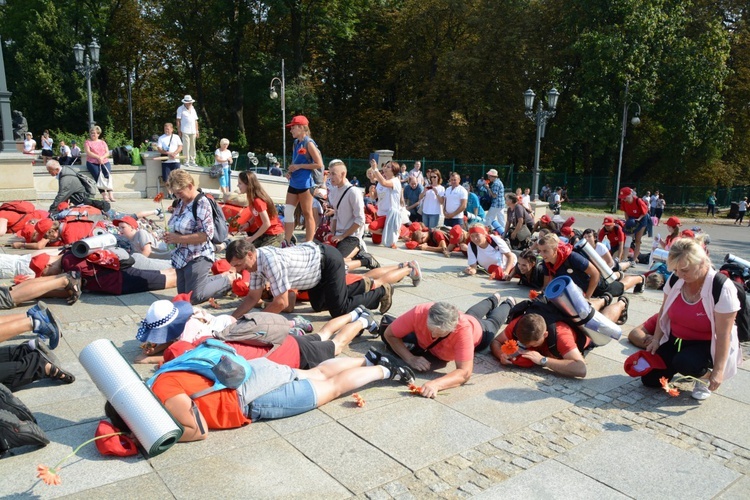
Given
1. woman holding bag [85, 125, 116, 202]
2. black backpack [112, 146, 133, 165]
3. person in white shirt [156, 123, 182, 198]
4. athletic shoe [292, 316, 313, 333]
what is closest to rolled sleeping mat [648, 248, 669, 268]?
athletic shoe [292, 316, 313, 333]

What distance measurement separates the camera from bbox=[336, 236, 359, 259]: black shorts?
8.32 metres

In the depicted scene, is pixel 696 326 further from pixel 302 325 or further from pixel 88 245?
pixel 88 245

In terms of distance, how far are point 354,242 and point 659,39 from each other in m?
30.6

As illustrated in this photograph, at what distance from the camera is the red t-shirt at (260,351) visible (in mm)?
4418

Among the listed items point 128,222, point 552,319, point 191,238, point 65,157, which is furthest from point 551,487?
point 65,157

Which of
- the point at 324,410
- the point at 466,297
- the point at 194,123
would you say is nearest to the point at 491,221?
the point at 466,297

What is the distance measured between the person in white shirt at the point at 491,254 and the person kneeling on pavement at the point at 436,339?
3.69 metres

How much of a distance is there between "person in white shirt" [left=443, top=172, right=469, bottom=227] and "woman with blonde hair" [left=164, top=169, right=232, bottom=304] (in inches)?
274

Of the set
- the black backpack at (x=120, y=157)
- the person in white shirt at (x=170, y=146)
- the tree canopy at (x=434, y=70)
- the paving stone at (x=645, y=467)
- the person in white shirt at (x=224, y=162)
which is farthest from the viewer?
the tree canopy at (x=434, y=70)

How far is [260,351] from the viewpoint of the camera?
4504mm

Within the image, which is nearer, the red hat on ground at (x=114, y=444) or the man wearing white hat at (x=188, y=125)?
the red hat on ground at (x=114, y=444)

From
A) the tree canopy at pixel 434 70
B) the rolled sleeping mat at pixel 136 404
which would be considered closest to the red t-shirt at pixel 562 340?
the rolled sleeping mat at pixel 136 404

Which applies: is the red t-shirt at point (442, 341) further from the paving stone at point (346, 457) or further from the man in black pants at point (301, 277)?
the paving stone at point (346, 457)

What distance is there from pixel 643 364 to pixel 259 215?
5085 mm
